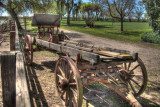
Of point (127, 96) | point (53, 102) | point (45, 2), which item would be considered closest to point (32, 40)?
point (53, 102)

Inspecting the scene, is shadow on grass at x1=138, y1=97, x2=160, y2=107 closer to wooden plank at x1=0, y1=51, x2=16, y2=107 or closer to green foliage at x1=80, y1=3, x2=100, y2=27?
wooden plank at x1=0, y1=51, x2=16, y2=107

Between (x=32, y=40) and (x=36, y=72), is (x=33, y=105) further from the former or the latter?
(x=32, y=40)

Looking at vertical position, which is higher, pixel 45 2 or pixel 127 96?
pixel 45 2

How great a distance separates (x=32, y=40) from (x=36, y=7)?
663 inches

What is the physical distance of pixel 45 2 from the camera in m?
21.7

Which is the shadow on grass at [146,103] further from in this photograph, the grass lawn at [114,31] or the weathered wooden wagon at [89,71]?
the grass lawn at [114,31]

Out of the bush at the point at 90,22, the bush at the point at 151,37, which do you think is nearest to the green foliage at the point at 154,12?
the bush at the point at 151,37

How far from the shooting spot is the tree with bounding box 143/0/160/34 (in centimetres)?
1340

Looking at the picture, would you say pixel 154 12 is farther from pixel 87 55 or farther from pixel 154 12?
pixel 87 55

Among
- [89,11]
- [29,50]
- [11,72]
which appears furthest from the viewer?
[89,11]

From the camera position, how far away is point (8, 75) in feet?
6.78

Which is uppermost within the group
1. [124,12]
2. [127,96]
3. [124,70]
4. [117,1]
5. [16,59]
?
[117,1]

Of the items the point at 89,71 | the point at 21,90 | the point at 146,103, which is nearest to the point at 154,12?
the point at 146,103

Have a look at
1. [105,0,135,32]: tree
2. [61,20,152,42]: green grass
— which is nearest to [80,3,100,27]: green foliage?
[61,20,152,42]: green grass
